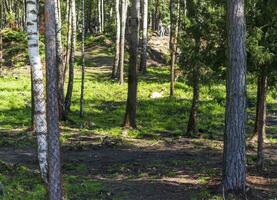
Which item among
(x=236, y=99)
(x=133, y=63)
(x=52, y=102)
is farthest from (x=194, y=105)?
(x=52, y=102)

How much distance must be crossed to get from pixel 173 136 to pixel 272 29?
8930 millimetres

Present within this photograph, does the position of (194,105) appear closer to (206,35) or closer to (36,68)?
(206,35)

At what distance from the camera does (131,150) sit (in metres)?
19.4

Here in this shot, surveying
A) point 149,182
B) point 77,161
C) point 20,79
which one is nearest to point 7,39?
point 20,79

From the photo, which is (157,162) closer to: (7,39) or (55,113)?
(55,113)

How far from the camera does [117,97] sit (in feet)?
107

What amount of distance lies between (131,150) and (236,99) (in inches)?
304

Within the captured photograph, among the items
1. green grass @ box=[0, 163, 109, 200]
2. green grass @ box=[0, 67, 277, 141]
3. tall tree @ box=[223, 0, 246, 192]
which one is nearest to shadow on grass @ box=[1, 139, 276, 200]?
green grass @ box=[0, 163, 109, 200]

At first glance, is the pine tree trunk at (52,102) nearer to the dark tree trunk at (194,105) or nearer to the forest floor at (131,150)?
the forest floor at (131,150)

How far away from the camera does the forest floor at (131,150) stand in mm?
13266

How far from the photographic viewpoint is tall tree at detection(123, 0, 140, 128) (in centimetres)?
2191

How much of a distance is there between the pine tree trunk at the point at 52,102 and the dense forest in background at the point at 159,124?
0.07ft

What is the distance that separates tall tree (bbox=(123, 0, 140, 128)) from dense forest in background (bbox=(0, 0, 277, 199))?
1.9 inches

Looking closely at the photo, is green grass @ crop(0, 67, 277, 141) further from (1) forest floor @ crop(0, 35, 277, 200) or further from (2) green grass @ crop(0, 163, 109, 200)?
(2) green grass @ crop(0, 163, 109, 200)
